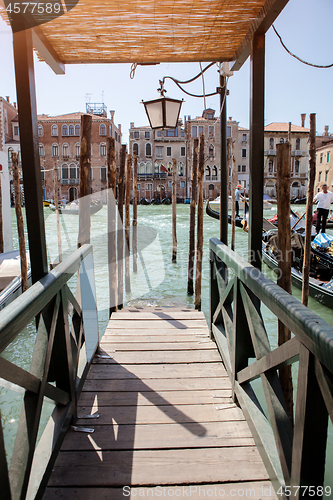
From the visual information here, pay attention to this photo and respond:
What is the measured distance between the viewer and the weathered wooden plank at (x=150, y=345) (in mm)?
2496

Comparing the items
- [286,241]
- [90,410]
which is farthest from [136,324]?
[286,241]

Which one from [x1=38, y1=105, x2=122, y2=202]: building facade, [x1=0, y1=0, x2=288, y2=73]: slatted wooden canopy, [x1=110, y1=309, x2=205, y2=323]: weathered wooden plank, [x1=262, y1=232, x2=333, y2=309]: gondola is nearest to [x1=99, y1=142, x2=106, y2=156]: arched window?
[x1=38, y1=105, x2=122, y2=202]: building facade

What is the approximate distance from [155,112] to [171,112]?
15 cm

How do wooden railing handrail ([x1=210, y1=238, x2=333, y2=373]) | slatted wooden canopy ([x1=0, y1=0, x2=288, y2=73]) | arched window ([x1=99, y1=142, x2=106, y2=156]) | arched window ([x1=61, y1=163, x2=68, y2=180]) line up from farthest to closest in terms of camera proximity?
1. arched window ([x1=61, y1=163, x2=68, y2=180])
2. arched window ([x1=99, y1=142, x2=106, y2=156])
3. slatted wooden canopy ([x1=0, y1=0, x2=288, y2=73])
4. wooden railing handrail ([x1=210, y1=238, x2=333, y2=373])

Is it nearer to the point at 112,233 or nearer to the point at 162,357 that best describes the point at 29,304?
the point at 162,357

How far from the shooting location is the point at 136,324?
9.95 ft

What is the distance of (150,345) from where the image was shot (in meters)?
2.57

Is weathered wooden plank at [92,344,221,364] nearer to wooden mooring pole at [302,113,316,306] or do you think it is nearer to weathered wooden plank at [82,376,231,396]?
weathered wooden plank at [82,376,231,396]

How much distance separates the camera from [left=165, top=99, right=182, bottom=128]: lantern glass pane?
3199mm

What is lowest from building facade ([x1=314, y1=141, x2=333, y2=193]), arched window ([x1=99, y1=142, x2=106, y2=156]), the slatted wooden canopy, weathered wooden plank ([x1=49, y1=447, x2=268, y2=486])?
weathered wooden plank ([x1=49, y1=447, x2=268, y2=486])

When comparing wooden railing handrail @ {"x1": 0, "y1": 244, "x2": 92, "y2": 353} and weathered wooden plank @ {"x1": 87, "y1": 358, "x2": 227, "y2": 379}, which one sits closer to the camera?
wooden railing handrail @ {"x1": 0, "y1": 244, "x2": 92, "y2": 353}

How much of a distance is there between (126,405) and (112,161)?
10.3 feet

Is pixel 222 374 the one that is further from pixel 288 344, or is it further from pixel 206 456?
pixel 288 344

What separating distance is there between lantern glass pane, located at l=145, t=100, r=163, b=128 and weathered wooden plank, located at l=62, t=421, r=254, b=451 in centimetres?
261
